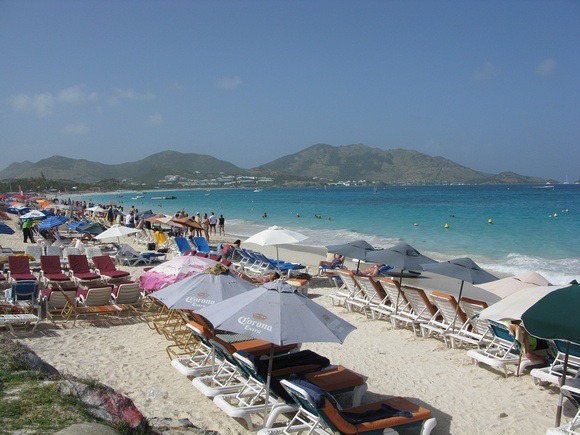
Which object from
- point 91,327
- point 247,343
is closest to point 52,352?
point 91,327

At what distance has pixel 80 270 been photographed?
11641mm

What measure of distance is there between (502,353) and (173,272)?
5233mm

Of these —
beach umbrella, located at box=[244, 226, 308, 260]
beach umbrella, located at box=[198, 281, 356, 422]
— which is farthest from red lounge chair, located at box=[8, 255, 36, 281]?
beach umbrella, located at box=[198, 281, 356, 422]

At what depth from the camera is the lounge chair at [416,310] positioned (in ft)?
27.3

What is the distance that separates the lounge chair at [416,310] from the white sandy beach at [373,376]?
23 cm

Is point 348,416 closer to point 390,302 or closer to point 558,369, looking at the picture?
point 558,369

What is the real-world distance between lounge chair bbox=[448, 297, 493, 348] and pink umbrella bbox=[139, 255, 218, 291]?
166 inches

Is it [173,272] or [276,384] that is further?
[173,272]

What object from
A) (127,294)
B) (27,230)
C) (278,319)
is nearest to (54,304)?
(127,294)

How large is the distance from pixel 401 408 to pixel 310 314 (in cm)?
124

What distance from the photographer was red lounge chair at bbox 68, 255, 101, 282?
11289 mm

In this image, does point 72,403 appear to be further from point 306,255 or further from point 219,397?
point 306,255

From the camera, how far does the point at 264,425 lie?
4.96 meters

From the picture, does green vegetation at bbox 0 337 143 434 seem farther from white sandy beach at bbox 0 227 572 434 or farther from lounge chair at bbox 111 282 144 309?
lounge chair at bbox 111 282 144 309
